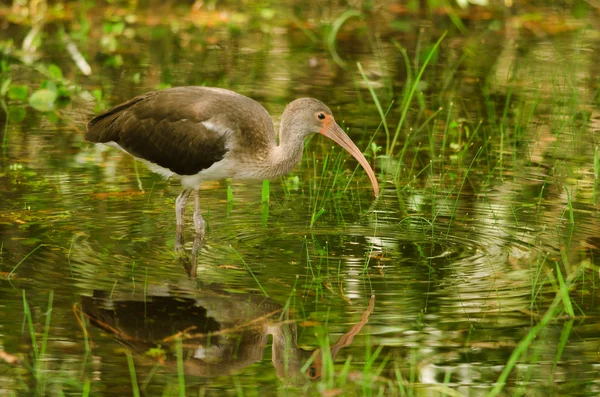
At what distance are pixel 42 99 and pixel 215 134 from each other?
4659mm

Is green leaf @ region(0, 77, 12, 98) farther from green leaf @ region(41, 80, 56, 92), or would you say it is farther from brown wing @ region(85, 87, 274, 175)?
brown wing @ region(85, 87, 274, 175)

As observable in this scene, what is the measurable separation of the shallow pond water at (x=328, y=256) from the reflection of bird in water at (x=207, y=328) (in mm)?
16

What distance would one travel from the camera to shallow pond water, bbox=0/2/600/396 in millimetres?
6016

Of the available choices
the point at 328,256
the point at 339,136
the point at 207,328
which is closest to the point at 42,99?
the point at 339,136

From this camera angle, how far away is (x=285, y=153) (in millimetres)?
8328

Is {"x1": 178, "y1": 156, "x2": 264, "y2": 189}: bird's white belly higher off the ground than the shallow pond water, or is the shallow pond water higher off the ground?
{"x1": 178, "y1": 156, "x2": 264, "y2": 189}: bird's white belly

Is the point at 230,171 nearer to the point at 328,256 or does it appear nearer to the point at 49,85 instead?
the point at 328,256

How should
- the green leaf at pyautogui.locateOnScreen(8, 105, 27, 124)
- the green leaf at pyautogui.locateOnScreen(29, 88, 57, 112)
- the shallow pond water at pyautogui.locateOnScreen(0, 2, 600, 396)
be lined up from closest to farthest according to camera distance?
the shallow pond water at pyautogui.locateOnScreen(0, 2, 600, 396), the green leaf at pyautogui.locateOnScreen(8, 105, 27, 124), the green leaf at pyautogui.locateOnScreen(29, 88, 57, 112)

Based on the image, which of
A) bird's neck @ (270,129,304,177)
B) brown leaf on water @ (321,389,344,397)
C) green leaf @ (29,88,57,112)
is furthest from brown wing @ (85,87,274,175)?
green leaf @ (29,88,57,112)

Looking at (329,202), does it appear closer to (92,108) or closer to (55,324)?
(55,324)

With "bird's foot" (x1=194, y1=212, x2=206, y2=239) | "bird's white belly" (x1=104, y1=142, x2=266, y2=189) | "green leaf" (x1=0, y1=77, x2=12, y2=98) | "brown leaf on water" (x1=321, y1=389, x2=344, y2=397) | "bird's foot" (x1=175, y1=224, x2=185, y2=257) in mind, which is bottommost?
"brown leaf on water" (x1=321, y1=389, x2=344, y2=397)

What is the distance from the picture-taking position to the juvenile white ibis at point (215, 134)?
8.20m

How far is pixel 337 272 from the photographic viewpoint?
7523 millimetres

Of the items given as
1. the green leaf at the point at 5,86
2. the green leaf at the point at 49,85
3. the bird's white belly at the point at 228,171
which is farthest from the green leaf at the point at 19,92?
the bird's white belly at the point at 228,171
